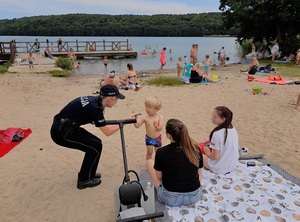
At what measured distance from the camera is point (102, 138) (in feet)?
19.6

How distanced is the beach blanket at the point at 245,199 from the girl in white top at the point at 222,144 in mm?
138

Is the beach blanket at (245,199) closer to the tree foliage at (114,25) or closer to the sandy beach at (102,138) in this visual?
the sandy beach at (102,138)

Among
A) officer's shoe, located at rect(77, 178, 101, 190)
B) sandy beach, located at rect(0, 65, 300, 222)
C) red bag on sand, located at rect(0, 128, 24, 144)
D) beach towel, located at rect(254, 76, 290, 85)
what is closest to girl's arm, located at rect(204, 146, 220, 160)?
sandy beach, located at rect(0, 65, 300, 222)

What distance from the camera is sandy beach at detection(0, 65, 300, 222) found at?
3.62 m

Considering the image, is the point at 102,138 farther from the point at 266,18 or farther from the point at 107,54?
the point at 107,54

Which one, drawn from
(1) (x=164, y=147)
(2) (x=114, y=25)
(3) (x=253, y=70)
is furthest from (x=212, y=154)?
(2) (x=114, y=25)

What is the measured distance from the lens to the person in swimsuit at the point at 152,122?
405 cm

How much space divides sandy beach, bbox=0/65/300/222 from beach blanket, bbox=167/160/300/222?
842mm

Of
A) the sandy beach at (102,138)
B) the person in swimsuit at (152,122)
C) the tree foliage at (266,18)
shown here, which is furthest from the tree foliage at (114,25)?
the person in swimsuit at (152,122)

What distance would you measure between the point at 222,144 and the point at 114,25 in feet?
299

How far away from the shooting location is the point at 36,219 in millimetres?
3334

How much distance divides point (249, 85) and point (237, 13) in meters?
11.9

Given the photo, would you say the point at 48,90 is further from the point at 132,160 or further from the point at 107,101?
the point at 107,101

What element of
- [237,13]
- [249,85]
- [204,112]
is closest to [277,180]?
[204,112]
